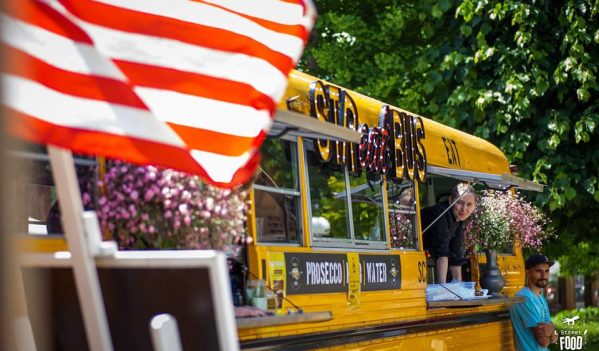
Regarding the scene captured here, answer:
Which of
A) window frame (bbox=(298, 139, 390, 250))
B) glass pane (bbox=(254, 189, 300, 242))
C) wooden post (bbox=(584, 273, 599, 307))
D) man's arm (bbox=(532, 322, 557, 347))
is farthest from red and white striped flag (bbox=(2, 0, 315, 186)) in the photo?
wooden post (bbox=(584, 273, 599, 307))

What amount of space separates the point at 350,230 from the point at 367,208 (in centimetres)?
59

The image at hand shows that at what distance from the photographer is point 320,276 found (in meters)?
6.35

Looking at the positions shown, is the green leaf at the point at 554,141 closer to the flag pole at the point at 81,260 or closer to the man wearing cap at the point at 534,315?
the man wearing cap at the point at 534,315

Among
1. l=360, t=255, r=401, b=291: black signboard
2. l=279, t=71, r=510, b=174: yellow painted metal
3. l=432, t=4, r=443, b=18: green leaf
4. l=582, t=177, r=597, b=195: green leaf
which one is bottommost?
l=360, t=255, r=401, b=291: black signboard

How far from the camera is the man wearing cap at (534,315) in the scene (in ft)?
31.2

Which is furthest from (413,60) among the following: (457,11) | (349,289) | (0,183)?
(0,183)

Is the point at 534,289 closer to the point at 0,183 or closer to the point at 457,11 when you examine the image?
the point at 457,11

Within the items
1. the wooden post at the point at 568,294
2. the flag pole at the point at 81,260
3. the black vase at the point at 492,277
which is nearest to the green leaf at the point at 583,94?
the black vase at the point at 492,277

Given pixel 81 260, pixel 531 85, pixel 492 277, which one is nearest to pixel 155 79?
pixel 81 260

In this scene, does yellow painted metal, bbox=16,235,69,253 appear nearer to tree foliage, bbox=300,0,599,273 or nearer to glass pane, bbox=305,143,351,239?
glass pane, bbox=305,143,351,239

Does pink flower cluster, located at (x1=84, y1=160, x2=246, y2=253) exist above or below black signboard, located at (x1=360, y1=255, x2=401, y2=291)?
above

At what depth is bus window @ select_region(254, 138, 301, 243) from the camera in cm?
578

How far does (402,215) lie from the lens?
27.0 feet

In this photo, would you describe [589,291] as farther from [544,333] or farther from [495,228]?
[544,333]
